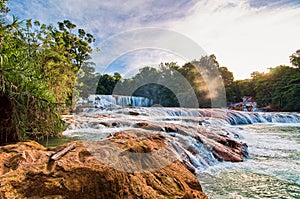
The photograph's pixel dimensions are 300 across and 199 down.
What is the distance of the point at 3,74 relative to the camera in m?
2.12

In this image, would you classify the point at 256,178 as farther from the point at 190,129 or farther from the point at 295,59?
the point at 295,59

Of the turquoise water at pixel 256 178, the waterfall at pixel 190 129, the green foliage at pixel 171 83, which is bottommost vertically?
the turquoise water at pixel 256 178

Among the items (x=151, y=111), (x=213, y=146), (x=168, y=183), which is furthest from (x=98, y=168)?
(x=151, y=111)

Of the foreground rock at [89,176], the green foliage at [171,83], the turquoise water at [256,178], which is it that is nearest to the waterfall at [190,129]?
the turquoise water at [256,178]

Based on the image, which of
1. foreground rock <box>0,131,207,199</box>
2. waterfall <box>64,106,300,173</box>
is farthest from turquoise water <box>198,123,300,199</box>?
foreground rock <box>0,131,207,199</box>

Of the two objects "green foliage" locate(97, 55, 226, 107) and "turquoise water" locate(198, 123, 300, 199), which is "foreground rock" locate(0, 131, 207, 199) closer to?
"turquoise water" locate(198, 123, 300, 199)

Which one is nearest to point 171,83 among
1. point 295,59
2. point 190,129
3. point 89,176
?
point 295,59

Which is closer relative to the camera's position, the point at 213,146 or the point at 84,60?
the point at 213,146

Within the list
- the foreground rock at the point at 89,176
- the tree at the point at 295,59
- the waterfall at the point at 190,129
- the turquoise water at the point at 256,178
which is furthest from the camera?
the tree at the point at 295,59

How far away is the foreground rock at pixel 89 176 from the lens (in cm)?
146

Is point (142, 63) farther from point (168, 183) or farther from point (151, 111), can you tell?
point (151, 111)

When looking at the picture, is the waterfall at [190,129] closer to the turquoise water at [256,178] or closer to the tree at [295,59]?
the turquoise water at [256,178]

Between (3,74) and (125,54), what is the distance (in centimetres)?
362

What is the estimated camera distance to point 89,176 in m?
1.62
